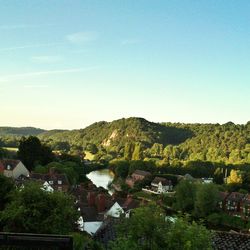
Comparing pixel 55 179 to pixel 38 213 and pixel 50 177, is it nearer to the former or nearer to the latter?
pixel 50 177

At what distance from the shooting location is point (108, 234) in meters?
A: 16.8

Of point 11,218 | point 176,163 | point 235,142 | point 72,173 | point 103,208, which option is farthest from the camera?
point 235,142

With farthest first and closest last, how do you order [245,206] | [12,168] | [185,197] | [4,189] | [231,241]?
[12,168]
[245,206]
[185,197]
[4,189]
[231,241]

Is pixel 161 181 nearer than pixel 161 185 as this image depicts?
No

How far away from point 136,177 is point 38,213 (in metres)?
63.5

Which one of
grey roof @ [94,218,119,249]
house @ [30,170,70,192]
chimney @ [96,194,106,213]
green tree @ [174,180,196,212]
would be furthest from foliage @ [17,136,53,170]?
grey roof @ [94,218,119,249]

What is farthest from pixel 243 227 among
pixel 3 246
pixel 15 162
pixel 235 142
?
pixel 235 142

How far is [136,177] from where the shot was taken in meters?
81.2

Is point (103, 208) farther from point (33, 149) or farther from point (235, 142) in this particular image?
Result: point (235, 142)

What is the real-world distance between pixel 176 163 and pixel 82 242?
78.4 metres

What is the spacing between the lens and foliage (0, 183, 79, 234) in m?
18.1

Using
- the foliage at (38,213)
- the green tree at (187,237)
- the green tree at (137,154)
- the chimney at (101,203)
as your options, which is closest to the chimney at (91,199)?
the chimney at (101,203)

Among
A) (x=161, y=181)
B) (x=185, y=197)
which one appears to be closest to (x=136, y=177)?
(x=161, y=181)

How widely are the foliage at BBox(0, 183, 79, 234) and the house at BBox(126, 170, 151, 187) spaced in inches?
2243
